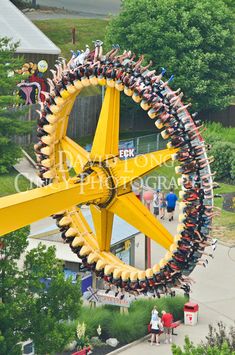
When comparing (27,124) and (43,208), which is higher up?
(43,208)

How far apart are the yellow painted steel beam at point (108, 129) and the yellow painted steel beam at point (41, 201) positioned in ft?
2.63

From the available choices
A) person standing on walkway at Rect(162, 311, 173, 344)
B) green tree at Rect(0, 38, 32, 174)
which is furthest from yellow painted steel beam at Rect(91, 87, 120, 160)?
green tree at Rect(0, 38, 32, 174)

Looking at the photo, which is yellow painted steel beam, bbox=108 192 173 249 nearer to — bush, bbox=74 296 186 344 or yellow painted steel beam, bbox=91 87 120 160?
yellow painted steel beam, bbox=91 87 120 160

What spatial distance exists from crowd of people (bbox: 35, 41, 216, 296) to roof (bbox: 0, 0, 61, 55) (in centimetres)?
4041

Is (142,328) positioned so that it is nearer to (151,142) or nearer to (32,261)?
(32,261)

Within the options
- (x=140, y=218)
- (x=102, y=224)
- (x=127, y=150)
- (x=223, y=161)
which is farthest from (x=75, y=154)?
(x=223, y=161)

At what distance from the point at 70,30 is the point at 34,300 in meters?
49.1

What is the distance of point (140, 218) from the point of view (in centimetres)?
2083

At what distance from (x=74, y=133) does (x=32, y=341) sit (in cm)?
3386

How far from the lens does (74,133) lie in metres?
60.9

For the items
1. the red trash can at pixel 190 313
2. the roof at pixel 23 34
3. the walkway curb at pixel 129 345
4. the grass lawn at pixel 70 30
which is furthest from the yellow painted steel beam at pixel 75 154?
the grass lawn at pixel 70 30

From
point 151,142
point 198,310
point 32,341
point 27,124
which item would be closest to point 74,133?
point 151,142

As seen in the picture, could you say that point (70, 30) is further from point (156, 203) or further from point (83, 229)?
point (83, 229)

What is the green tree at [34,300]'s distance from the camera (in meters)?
26.8
